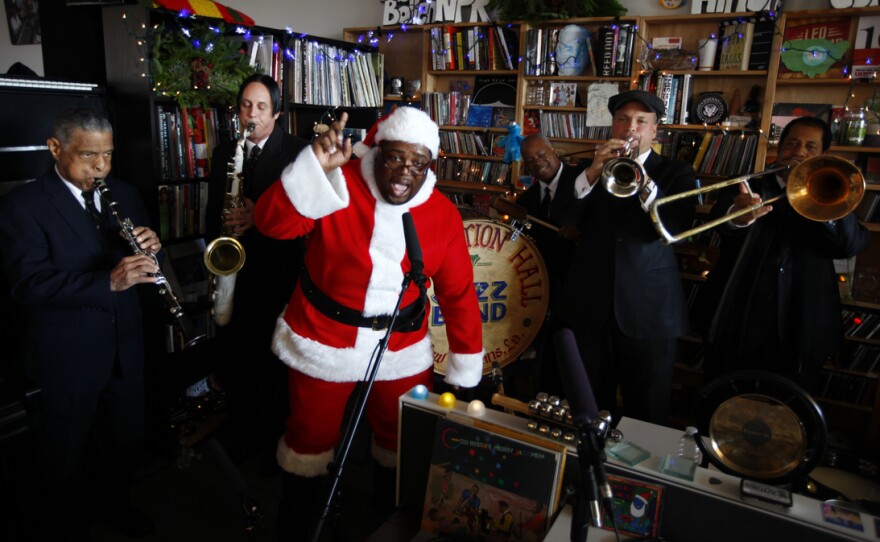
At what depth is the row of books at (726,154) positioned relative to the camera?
3756 millimetres

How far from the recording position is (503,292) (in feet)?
9.50

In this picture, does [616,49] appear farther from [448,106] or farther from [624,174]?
[624,174]

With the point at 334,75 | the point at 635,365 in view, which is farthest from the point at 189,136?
the point at 635,365

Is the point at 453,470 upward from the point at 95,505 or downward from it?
upward

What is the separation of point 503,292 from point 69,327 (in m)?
1.81

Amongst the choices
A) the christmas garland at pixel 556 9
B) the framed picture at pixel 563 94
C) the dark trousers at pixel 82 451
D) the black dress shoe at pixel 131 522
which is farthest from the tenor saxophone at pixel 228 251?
the framed picture at pixel 563 94

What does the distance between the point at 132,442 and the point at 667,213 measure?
2316mm

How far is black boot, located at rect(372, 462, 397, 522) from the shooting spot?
2.27 m

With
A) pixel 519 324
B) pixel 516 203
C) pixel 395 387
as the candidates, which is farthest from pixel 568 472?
pixel 516 203

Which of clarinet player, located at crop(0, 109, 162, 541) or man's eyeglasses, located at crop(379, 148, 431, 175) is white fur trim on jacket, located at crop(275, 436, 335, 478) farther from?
man's eyeglasses, located at crop(379, 148, 431, 175)

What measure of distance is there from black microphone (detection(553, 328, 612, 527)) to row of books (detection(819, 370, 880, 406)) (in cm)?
315

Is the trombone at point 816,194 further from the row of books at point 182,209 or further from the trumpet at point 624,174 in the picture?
the row of books at point 182,209

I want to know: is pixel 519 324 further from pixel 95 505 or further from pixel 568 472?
pixel 95 505

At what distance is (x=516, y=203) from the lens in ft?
10.6
